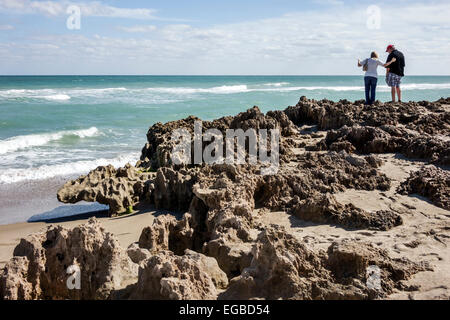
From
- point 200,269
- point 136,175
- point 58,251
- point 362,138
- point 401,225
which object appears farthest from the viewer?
point 362,138

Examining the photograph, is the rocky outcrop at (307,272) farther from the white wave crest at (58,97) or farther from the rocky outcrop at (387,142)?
the white wave crest at (58,97)

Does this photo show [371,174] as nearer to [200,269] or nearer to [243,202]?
[243,202]


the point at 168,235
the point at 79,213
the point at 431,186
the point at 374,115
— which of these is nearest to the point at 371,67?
the point at 374,115

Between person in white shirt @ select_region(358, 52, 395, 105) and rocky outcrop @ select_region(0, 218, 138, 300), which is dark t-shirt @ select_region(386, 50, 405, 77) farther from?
rocky outcrop @ select_region(0, 218, 138, 300)

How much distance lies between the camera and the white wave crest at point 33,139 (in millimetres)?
12713

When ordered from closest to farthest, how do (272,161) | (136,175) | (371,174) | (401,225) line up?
(401,225), (371,174), (272,161), (136,175)

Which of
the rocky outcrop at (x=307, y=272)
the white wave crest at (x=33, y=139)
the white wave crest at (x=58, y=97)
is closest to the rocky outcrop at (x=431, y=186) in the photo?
the rocky outcrop at (x=307, y=272)

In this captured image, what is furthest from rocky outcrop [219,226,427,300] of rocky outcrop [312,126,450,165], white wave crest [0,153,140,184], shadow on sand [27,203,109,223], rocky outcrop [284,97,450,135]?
white wave crest [0,153,140,184]

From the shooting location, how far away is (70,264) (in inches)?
124

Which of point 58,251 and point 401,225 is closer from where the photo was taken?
point 58,251
